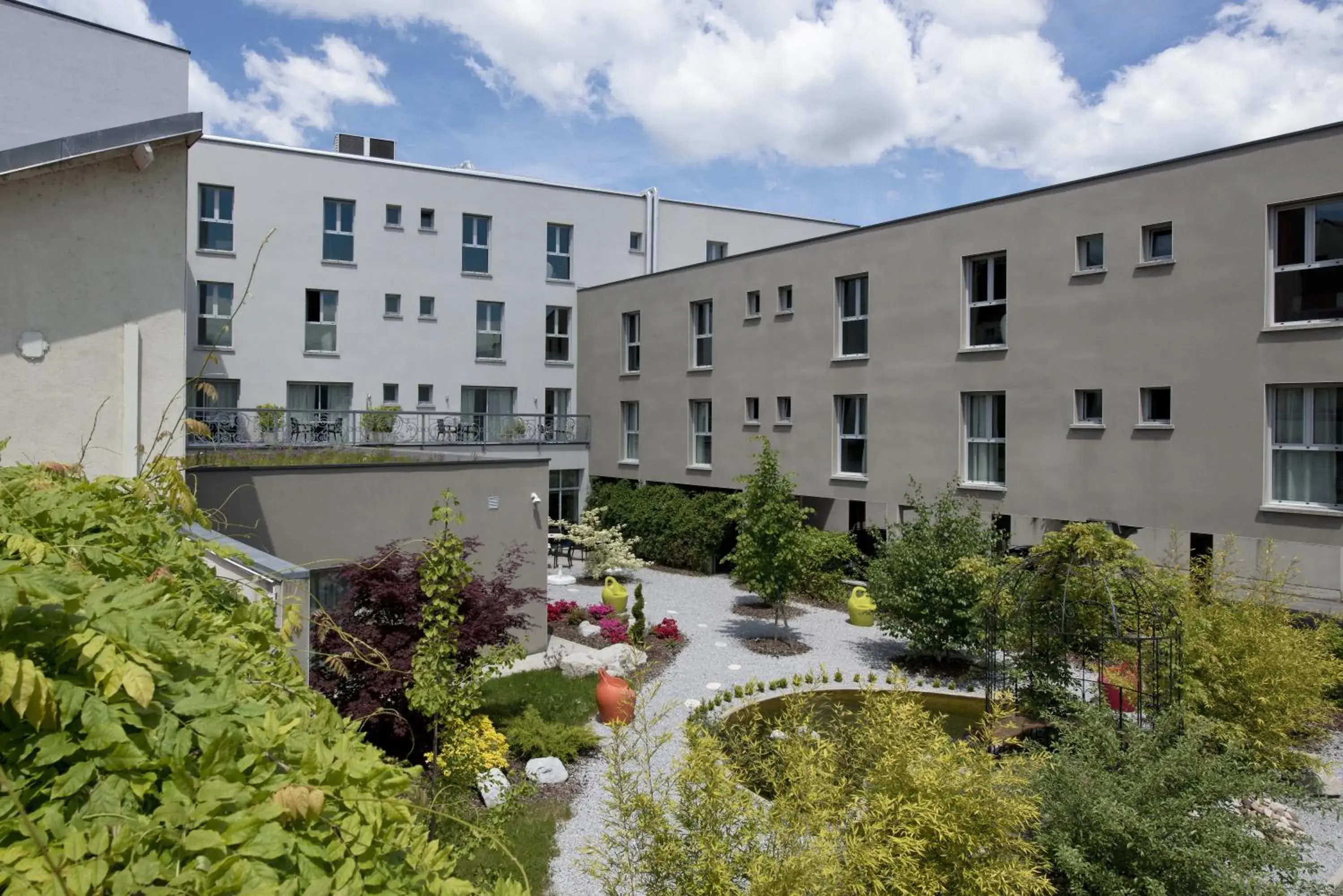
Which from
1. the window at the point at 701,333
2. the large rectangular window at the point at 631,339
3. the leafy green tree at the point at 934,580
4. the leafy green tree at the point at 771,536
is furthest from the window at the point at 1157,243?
the large rectangular window at the point at 631,339

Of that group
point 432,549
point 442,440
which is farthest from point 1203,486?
point 442,440

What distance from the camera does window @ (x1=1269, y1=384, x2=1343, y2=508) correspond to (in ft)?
40.9

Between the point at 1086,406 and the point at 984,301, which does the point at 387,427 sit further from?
the point at 1086,406

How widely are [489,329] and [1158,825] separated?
917 inches

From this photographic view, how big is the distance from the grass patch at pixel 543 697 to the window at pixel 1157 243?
37.1 feet

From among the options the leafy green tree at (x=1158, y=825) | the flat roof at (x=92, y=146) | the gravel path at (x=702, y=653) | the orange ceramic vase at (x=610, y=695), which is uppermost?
the flat roof at (x=92, y=146)

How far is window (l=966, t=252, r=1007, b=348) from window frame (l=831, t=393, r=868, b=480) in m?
2.99

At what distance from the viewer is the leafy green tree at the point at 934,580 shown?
13.7 metres

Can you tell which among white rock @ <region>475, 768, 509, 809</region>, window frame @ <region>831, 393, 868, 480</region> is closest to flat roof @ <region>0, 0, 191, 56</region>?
white rock @ <region>475, 768, 509, 809</region>

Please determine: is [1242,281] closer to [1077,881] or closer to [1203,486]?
[1203,486]

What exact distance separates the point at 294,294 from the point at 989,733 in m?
22.3

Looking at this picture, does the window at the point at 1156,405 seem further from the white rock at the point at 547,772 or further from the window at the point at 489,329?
the window at the point at 489,329

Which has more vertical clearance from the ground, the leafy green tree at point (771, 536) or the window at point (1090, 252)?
the window at point (1090, 252)

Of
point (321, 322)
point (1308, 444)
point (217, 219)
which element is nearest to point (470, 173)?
point (321, 322)
